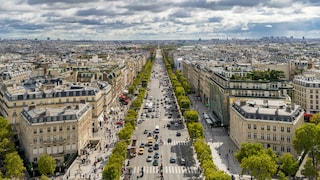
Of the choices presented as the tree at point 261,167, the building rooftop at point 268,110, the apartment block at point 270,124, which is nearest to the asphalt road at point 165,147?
the tree at point 261,167

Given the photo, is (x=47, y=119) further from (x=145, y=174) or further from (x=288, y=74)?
(x=288, y=74)

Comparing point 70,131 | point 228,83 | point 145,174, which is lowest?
point 145,174

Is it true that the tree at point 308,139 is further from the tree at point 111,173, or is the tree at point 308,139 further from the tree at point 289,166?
the tree at point 111,173

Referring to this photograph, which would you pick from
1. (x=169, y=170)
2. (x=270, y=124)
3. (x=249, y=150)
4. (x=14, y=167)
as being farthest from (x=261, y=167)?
(x=14, y=167)

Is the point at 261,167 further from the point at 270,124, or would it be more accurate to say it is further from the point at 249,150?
the point at 270,124

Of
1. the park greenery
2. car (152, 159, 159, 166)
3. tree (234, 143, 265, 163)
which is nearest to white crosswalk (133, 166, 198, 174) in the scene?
car (152, 159, 159, 166)

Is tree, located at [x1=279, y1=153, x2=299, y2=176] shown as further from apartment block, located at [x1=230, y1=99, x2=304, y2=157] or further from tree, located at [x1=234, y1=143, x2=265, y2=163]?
apartment block, located at [x1=230, y1=99, x2=304, y2=157]

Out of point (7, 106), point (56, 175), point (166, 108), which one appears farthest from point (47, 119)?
point (166, 108)
